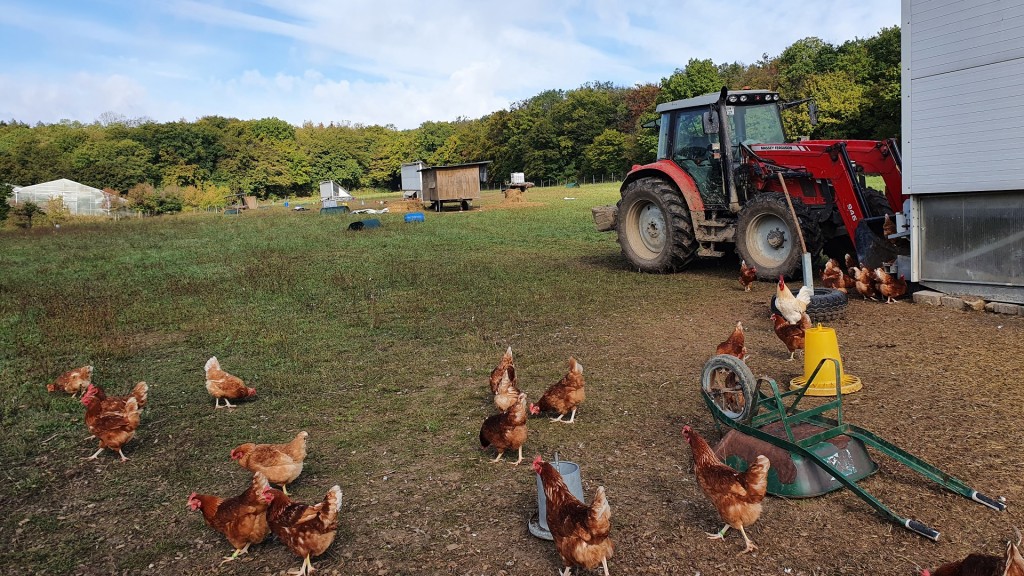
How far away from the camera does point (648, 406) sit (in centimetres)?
610

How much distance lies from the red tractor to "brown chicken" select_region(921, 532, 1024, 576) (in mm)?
6849

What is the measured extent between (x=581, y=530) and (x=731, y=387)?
2.42 meters

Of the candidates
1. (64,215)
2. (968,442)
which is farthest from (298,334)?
(64,215)

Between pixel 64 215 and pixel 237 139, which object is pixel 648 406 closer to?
pixel 64 215

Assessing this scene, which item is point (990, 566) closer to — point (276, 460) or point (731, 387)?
point (731, 387)

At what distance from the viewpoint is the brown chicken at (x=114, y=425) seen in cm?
549

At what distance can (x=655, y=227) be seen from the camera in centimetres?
1381

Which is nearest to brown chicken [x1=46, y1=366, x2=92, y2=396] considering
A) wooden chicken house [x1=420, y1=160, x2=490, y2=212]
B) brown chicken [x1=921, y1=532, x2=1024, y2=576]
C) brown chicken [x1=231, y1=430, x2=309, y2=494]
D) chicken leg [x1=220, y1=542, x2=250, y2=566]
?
brown chicken [x1=231, y1=430, x2=309, y2=494]

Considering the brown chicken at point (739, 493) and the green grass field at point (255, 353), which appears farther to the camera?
the green grass field at point (255, 353)

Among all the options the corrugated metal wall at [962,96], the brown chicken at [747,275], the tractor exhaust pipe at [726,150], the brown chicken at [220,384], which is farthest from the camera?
the tractor exhaust pipe at [726,150]

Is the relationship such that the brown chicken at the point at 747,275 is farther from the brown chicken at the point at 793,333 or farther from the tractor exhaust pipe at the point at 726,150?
the brown chicken at the point at 793,333

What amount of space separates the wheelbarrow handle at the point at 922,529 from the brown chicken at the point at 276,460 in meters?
3.83

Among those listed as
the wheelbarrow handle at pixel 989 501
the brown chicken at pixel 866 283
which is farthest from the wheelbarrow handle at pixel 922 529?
the brown chicken at pixel 866 283

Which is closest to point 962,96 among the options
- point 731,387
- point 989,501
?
point 731,387
